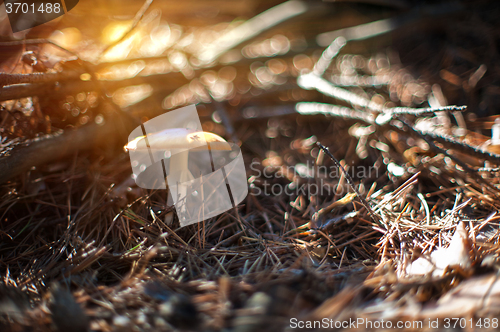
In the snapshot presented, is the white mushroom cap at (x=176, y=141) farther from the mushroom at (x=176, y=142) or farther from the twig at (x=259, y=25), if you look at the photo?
the twig at (x=259, y=25)

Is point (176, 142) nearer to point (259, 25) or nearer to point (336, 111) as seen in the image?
point (336, 111)

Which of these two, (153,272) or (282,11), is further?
(282,11)

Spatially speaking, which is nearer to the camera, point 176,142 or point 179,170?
point 176,142

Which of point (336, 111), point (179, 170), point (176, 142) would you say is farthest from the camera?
point (336, 111)

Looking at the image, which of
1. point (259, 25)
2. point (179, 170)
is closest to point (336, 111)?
point (179, 170)

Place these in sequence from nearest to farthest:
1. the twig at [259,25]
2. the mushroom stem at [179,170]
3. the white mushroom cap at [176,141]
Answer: the white mushroom cap at [176,141] → the mushroom stem at [179,170] → the twig at [259,25]

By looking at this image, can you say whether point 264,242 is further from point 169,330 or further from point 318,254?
point 169,330

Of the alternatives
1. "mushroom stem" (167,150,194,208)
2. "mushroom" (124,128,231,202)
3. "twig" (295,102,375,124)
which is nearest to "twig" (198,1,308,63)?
"twig" (295,102,375,124)

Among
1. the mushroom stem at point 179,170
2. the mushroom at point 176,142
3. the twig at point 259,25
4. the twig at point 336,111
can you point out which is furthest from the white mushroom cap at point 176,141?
the twig at point 259,25

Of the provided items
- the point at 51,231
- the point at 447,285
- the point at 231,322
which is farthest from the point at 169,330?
the point at 51,231
